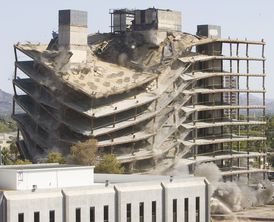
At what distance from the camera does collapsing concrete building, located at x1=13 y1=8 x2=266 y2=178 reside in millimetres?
134375

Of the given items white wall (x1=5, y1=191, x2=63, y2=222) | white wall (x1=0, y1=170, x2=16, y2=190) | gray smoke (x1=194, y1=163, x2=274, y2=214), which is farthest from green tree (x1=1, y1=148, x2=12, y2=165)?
white wall (x1=5, y1=191, x2=63, y2=222)

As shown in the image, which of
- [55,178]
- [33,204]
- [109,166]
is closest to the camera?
[33,204]

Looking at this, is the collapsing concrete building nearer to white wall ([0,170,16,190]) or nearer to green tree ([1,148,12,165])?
green tree ([1,148,12,165])

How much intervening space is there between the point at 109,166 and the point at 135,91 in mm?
20233

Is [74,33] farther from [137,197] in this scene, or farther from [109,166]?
[137,197]

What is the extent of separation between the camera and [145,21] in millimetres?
151500

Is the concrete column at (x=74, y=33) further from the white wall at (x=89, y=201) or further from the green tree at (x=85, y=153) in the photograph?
the white wall at (x=89, y=201)

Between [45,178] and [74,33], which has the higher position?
[74,33]

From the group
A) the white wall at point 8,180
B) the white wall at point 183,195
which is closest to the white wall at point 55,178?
the white wall at point 8,180

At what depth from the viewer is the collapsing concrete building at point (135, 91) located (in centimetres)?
13438

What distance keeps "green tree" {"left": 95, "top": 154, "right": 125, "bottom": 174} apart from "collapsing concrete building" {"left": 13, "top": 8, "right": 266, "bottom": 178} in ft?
24.6

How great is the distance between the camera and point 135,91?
5492 inches

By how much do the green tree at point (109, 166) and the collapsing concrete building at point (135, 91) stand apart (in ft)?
24.6

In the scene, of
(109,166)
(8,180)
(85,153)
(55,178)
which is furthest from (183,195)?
(85,153)
